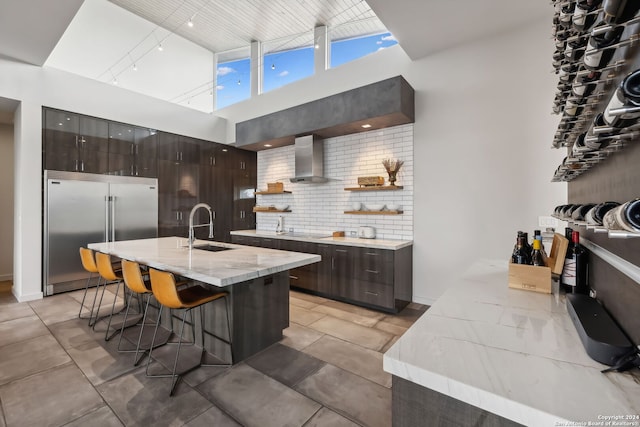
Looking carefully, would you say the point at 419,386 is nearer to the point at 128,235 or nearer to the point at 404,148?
the point at 404,148

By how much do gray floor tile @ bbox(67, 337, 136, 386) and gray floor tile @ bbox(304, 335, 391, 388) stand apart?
1556 mm

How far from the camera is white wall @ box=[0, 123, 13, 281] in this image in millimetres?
5121

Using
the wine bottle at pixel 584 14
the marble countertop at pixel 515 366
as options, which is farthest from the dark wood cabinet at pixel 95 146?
the wine bottle at pixel 584 14

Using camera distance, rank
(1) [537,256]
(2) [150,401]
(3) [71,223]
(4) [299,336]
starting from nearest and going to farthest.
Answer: (1) [537,256], (2) [150,401], (4) [299,336], (3) [71,223]

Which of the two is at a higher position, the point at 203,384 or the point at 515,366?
the point at 515,366

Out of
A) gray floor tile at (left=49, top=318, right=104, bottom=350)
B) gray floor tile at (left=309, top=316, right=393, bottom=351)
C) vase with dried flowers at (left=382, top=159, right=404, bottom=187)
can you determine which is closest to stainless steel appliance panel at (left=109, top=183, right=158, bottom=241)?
gray floor tile at (left=49, top=318, right=104, bottom=350)

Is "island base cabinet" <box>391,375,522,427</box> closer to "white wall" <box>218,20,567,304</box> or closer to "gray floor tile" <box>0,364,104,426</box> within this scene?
"gray floor tile" <box>0,364,104,426</box>

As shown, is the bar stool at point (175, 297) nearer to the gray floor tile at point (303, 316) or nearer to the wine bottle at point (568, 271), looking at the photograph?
the gray floor tile at point (303, 316)

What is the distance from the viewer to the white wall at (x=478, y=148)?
306cm

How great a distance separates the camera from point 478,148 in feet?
11.2

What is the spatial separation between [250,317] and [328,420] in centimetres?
108

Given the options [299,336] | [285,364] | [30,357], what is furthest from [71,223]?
[285,364]

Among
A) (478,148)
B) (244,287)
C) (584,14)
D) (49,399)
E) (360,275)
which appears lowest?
(49,399)

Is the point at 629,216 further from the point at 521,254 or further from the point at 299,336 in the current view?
the point at 299,336
